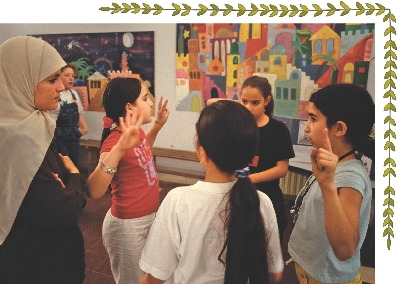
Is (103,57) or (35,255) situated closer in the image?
(35,255)

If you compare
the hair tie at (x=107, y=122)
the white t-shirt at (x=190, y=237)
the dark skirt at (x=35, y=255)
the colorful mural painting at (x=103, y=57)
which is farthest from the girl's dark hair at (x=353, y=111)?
the colorful mural painting at (x=103, y=57)

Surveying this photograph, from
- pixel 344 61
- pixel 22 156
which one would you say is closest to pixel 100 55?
pixel 344 61

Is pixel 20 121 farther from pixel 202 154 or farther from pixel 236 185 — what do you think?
pixel 236 185

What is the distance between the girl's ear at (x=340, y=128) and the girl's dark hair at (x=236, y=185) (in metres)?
0.35

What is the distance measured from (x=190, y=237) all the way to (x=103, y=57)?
13.7 ft

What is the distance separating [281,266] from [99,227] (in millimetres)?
2440

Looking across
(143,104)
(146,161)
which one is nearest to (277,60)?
(143,104)

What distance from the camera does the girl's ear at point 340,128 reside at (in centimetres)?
103

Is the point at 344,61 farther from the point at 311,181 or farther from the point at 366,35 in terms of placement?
the point at 311,181

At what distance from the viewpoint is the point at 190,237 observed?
0.92 metres

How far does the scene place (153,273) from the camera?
94 centimetres
